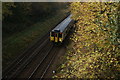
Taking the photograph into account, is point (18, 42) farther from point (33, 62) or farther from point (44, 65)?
point (44, 65)

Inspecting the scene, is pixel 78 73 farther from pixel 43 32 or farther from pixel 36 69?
pixel 43 32

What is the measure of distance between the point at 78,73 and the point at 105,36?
6.51 feet

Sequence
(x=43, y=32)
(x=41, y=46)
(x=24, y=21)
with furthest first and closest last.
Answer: (x=24, y=21), (x=43, y=32), (x=41, y=46)

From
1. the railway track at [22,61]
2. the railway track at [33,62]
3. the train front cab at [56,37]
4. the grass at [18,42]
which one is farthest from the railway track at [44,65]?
the grass at [18,42]

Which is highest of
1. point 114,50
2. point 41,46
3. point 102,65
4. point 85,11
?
point 85,11

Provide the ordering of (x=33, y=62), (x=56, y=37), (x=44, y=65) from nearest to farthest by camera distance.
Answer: (x=44, y=65), (x=33, y=62), (x=56, y=37)

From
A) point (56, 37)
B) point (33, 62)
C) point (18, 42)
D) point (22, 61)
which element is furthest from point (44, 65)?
point (18, 42)

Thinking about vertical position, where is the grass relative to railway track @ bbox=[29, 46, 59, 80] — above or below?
above

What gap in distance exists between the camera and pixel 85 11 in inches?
277

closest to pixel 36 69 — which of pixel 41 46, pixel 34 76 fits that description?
pixel 34 76

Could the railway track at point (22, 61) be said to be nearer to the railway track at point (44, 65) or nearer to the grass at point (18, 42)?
the grass at point (18, 42)

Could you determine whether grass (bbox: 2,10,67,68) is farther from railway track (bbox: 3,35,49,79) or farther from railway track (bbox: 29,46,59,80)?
railway track (bbox: 29,46,59,80)


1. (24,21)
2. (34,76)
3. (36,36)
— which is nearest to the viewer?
(34,76)

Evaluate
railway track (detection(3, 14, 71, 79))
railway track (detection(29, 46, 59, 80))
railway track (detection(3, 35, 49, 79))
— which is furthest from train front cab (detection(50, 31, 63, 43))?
railway track (detection(3, 35, 49, 79))
